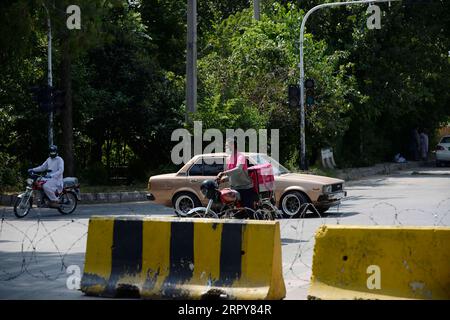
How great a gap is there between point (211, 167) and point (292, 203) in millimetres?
1874

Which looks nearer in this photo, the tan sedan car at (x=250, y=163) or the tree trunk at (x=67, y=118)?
the tan sedan car at (x=250, y=163)

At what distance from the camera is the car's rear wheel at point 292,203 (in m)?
19.0

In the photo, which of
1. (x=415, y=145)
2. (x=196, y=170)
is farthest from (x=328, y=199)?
(x=415, y=145)

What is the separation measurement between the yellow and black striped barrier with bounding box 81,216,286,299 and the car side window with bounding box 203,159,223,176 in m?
9.78

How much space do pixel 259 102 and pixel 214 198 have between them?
770 inches

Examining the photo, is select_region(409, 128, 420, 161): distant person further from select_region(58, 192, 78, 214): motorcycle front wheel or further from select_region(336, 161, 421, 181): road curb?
select_region(58, 192, 78, 214): motorcycle front wheel

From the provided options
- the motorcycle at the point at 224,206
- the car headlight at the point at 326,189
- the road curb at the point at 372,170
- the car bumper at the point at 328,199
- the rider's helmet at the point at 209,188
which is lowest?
the road curb at the point at 372,170

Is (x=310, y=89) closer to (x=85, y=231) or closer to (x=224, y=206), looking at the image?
(x=85, y=231)

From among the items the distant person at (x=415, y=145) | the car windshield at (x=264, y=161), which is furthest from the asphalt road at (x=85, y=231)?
the distant person at (x=415, y=145)

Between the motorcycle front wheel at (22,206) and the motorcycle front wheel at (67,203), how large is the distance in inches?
40.3

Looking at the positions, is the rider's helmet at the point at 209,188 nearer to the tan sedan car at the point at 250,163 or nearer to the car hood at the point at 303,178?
the tan sedan car at the point at 250,163

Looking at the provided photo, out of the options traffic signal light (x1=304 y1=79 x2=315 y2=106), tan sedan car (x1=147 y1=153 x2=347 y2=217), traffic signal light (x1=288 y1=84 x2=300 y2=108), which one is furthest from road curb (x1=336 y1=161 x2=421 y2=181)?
tan sedan car (x1=147 y1=153 x2=347 y2=217)

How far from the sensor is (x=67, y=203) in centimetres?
2120
